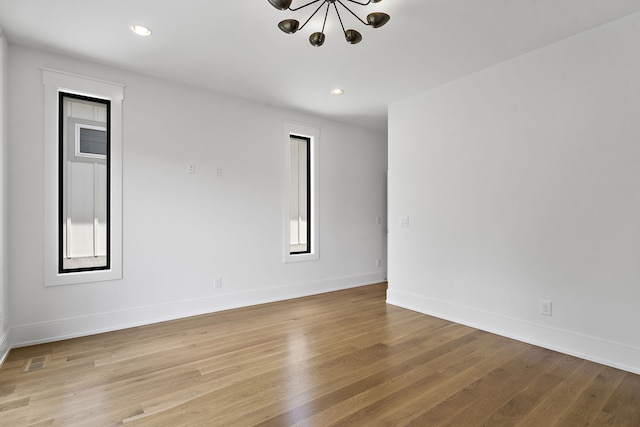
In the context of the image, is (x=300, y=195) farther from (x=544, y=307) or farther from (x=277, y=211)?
(x=544, y=307)

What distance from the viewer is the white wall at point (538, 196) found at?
2.53 m

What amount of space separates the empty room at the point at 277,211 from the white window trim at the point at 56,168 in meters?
0.02

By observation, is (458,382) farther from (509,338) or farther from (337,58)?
(337,58)

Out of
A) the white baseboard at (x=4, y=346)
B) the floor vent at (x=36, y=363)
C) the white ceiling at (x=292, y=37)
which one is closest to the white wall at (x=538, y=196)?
the white ceiling at (x=292, y=37)

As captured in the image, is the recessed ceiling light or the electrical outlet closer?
the recessed ceiling light

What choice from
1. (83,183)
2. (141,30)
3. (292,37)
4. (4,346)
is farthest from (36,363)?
(292,37)

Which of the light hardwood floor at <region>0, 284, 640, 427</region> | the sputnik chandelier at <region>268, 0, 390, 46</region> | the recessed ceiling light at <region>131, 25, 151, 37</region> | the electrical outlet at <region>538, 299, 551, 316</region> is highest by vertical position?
the recessed ceiling light at <region>131, 25, 151, 37</region>

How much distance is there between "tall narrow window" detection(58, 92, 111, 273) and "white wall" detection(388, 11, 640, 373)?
3.40 meters

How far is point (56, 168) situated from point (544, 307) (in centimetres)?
457

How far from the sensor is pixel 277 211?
4.60 meters

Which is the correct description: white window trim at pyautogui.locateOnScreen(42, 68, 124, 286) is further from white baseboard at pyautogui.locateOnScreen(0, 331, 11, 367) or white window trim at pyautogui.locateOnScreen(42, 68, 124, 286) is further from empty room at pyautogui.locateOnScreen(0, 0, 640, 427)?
white baseboard at pyautogui.locateOnScreen(0, 331, 11, 367)

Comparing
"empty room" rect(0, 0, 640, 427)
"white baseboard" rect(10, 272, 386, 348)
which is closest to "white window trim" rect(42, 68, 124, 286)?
"empty room" rect(0, 0, 640, 427)

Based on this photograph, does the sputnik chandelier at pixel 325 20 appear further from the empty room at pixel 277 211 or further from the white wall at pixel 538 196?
the white wall at pixel 538 196

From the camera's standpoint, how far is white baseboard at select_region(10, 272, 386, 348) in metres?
3.01
